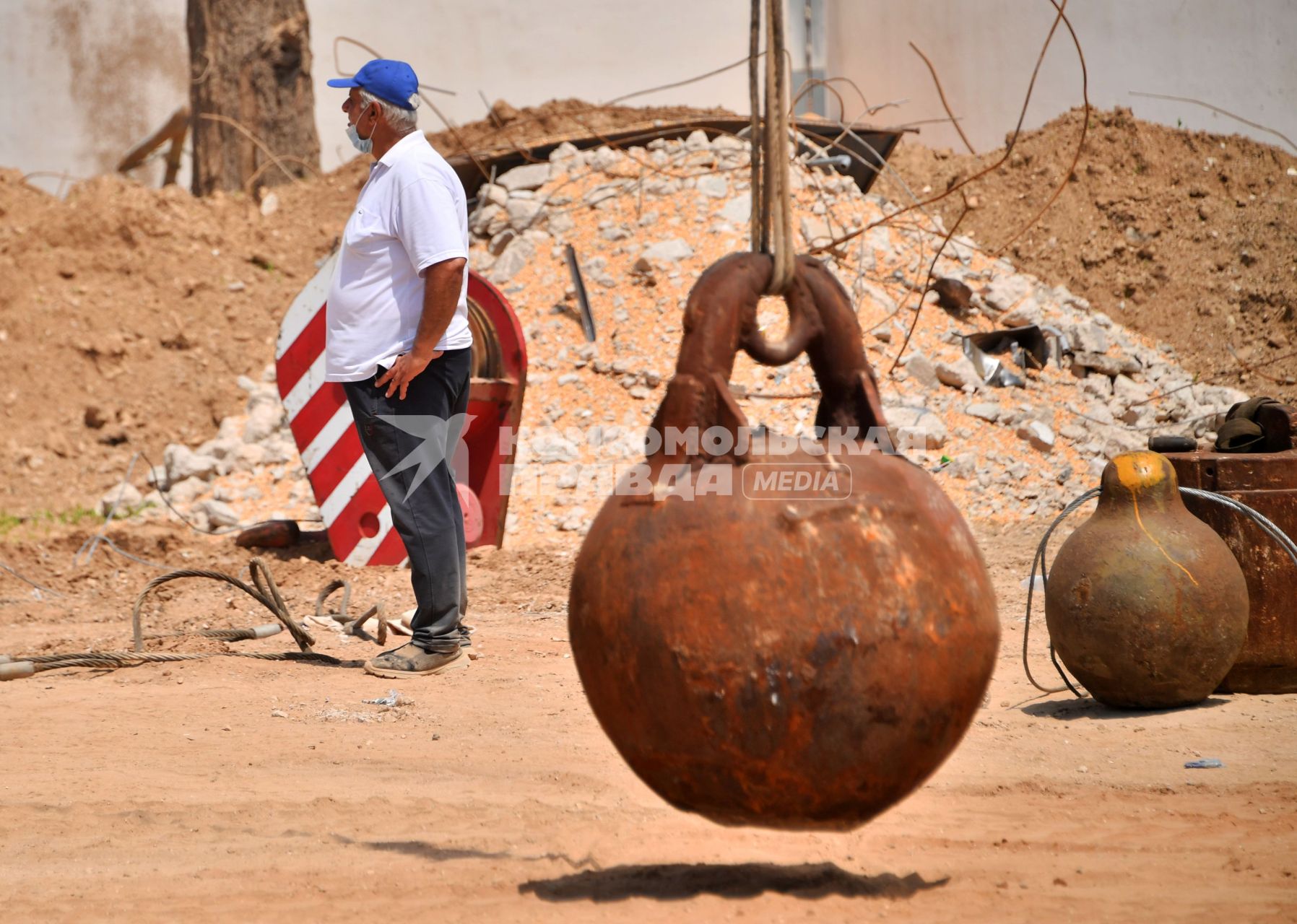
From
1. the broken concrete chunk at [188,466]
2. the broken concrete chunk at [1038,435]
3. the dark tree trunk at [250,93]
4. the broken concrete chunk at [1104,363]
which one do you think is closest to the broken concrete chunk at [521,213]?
the broken concrete chunk at [188,466]

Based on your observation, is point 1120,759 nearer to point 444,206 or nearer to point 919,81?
point 444,206

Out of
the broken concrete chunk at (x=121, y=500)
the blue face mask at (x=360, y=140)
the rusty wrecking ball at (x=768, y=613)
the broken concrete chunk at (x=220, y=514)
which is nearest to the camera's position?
the rusty wrecking ball at (x=768, y=613)

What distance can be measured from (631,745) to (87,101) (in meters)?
15.8

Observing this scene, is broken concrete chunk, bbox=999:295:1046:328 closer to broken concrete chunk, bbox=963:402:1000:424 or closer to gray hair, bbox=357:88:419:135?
broken concrete chunk, bbox=963:402:1000:424

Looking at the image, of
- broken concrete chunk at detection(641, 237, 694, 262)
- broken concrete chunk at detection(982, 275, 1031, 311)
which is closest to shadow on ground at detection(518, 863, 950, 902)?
broken concrete chunk at detection(641, 237, 694, 262)

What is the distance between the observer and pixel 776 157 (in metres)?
2.02

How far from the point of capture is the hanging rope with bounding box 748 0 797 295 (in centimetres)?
202

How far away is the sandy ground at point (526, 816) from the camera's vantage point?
2.41 m

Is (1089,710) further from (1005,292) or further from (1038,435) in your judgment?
(1005,292)

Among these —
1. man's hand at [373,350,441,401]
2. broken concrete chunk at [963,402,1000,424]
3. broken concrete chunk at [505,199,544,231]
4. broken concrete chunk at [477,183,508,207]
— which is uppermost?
broken concrete chunk at [477,183,508,207]

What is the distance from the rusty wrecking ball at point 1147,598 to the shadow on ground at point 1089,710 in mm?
25

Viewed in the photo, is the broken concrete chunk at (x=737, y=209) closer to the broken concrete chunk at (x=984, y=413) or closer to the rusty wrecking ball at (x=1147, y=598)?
the broken concrete chunk at (x=984, y=413)

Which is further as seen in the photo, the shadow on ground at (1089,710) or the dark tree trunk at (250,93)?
the dark tree trunk at (250,93)

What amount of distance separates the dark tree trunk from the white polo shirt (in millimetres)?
7216
